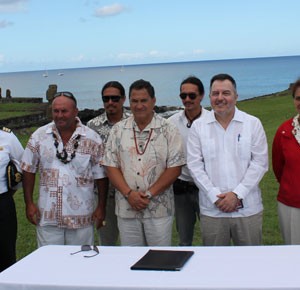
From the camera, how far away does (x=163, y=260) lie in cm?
327

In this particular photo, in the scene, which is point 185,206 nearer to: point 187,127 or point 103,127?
point 187,127

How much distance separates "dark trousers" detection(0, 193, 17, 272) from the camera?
175 inches

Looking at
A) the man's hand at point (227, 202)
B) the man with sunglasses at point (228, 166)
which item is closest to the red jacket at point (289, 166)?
the man with sunglasses at point (228, 166)

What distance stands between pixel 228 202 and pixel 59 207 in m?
1.48

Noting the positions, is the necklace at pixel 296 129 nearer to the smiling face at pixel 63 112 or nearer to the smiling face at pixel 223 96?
the smiling face at pixel 223 96

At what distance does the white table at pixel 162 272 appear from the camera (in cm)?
294

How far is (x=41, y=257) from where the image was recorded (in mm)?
3533

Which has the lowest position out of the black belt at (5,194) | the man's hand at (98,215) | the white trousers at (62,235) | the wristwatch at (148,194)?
the white trousers at (62,235)

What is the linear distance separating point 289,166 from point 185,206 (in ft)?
4.14

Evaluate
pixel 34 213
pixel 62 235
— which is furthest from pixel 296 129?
pixel 34 213

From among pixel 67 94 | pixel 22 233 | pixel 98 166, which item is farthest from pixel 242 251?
pixel 22 233

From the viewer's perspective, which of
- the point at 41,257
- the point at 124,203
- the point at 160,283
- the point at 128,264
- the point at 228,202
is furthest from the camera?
the point at 124,203

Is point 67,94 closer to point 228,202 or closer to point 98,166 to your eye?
point 98,166

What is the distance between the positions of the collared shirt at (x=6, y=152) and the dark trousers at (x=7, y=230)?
115 millimetres
